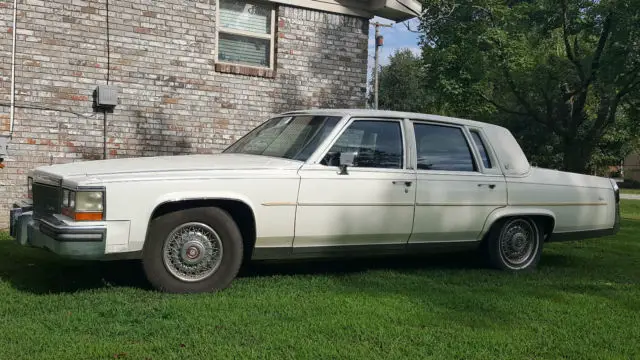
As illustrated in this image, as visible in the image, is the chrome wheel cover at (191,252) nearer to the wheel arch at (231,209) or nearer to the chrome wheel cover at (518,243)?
the wheel arch at (231,209)

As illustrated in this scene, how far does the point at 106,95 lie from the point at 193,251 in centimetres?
427

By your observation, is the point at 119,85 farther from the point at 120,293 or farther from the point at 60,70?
the point at 120,293

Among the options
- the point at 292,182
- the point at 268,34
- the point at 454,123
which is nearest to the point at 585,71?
the point at 268,34

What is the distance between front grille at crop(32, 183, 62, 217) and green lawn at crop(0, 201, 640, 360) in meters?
0.62

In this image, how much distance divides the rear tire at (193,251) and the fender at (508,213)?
263 centimetres

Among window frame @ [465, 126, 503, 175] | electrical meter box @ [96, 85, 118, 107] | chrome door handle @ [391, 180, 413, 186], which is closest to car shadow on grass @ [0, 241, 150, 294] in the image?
chrome door handle @ [391, 180, 413, 186]

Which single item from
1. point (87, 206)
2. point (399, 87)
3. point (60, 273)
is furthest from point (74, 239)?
point (399, 87)

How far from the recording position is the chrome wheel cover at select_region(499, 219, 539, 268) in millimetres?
6730

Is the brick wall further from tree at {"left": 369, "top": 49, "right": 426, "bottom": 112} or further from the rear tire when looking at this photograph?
tree at {"left": 369, "top": 49, "right": 426, "bottom": 112}

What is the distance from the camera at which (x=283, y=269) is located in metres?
6.43

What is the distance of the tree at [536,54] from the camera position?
18.8 meters

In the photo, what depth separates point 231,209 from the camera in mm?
5352

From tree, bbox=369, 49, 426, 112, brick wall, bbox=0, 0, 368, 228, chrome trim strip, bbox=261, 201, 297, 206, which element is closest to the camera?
chrome trim strip, bbox=261, 201, 297, 206

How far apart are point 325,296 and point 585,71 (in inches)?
739
